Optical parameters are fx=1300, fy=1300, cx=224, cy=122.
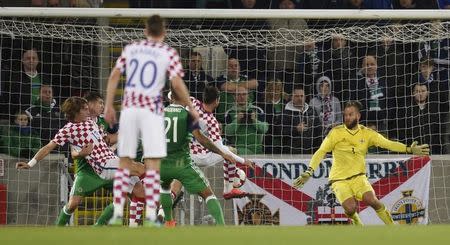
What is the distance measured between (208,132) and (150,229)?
5.24 meters

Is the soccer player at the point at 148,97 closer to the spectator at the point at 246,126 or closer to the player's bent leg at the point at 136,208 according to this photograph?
the player's bent leg at the point at 136,208

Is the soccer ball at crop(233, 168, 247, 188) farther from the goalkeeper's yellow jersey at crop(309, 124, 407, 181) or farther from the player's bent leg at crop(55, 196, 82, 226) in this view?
the player's bent leg at crop(55, 196, 82, 226)

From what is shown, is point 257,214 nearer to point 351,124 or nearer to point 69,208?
point 351,124

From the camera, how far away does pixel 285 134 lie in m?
19.3

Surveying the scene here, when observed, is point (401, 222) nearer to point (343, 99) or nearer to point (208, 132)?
point (343, 99)

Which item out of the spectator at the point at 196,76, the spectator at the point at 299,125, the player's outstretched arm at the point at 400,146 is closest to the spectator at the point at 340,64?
the spectator at the point at 299,125

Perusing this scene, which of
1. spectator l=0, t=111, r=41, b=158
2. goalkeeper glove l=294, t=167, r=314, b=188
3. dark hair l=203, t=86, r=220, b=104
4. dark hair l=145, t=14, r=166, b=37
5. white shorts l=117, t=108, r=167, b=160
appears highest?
dark hair l=145, t=14, r=166, b=37

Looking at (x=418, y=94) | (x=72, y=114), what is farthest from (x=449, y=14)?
(x=72, y=114)

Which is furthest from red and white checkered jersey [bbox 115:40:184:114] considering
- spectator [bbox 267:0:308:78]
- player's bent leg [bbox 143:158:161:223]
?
spectator [bbox 267:0:308:78]

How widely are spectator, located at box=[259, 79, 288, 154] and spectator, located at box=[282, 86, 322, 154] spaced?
0.31ft

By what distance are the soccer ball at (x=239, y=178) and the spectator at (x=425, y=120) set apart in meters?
3.02

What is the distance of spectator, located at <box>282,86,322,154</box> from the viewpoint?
1933 centimetres

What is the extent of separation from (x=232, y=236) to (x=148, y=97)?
2.20 metres

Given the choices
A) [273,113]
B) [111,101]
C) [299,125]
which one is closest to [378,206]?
[299,125]
